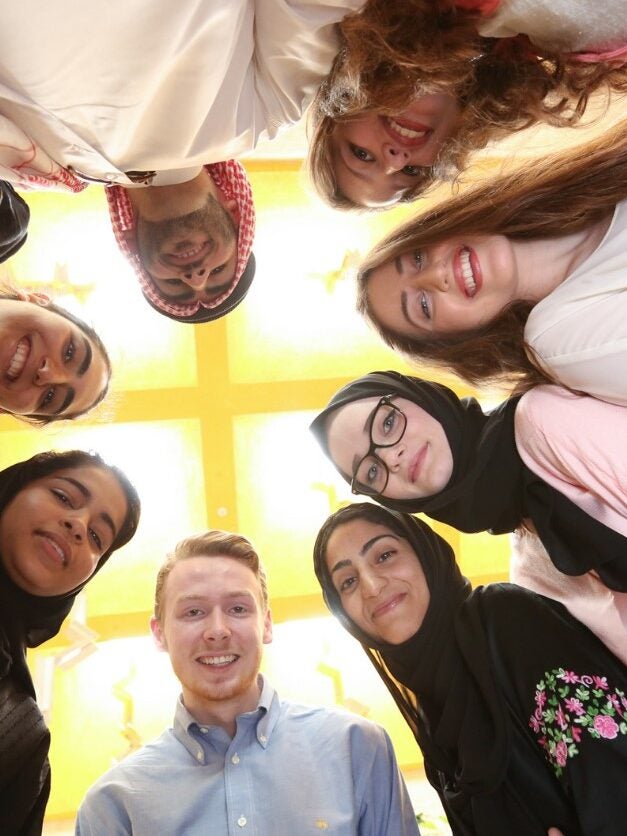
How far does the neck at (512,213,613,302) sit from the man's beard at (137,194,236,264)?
814 mm

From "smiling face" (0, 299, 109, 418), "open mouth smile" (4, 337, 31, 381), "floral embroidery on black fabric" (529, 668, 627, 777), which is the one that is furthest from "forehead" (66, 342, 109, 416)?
"floral embroidery on black fabric" (529, 668, 627, 777)

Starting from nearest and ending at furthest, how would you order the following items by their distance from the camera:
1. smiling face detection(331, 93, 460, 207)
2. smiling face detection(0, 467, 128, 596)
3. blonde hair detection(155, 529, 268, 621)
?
smiling face detection(331, 93, 460, 207) < smiling face detection(0, 467, 128, 596) < blonde hair detection(155, 529, 268, 621)

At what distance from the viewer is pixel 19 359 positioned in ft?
8.25

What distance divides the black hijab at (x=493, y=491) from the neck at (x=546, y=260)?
0.33 metres

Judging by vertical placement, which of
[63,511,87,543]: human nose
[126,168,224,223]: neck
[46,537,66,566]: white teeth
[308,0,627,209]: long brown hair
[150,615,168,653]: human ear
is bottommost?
[150,615,168,653]: human ear

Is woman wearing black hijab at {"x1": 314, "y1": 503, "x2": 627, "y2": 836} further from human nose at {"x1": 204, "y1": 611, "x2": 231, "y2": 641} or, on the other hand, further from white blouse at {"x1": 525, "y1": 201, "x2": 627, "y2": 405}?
white blouse at {"x1": 525, "y1": 201, "x2": 627, "y2": 405}

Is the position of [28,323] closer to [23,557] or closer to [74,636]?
[23,557]

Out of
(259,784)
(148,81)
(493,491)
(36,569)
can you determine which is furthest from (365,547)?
(148,81)

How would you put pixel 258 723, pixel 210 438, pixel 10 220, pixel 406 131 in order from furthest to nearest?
pixel 210 438
pixel 258 723
pixel 406 131
pixel 10 220

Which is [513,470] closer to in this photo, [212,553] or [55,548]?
[212,553]

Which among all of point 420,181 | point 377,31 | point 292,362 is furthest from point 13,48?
point 292,362

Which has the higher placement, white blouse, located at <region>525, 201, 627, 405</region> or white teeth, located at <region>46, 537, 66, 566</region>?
white blouse, located at <region>525, 201, 627, 405</region>

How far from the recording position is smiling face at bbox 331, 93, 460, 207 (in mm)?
2080

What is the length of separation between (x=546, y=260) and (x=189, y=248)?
0.97 metres
